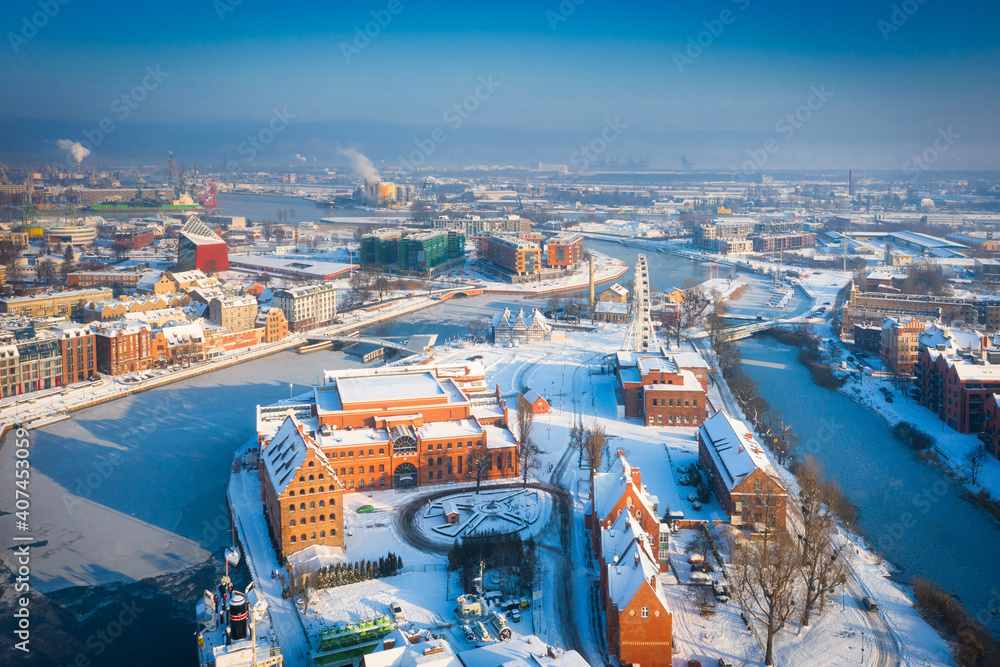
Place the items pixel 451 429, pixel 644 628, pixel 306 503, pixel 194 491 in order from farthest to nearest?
1. pixel 451 429
2. pixel 194 491
3. pixel 306 503
4. pixel 644 628

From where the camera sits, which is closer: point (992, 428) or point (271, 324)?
point (992, 428)

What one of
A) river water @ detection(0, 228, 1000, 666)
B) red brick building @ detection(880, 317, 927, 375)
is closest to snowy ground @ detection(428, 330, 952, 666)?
river water @ detection(0, 228, 1000, 666)

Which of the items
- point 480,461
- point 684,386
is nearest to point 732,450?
point 480,461

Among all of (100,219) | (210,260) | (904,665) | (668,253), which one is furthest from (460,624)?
(100,219)

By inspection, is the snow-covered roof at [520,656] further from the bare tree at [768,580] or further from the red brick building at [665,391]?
the red brick building at [665,391]

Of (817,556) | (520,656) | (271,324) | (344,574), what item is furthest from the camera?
(271,324)

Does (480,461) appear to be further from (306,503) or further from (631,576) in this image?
(631,576)

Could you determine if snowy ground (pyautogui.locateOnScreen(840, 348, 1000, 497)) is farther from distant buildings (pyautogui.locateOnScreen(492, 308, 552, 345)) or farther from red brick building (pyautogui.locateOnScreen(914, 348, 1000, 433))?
distant buildings (pyautogui.locateOnScreen(492, 308, 552, 345))
